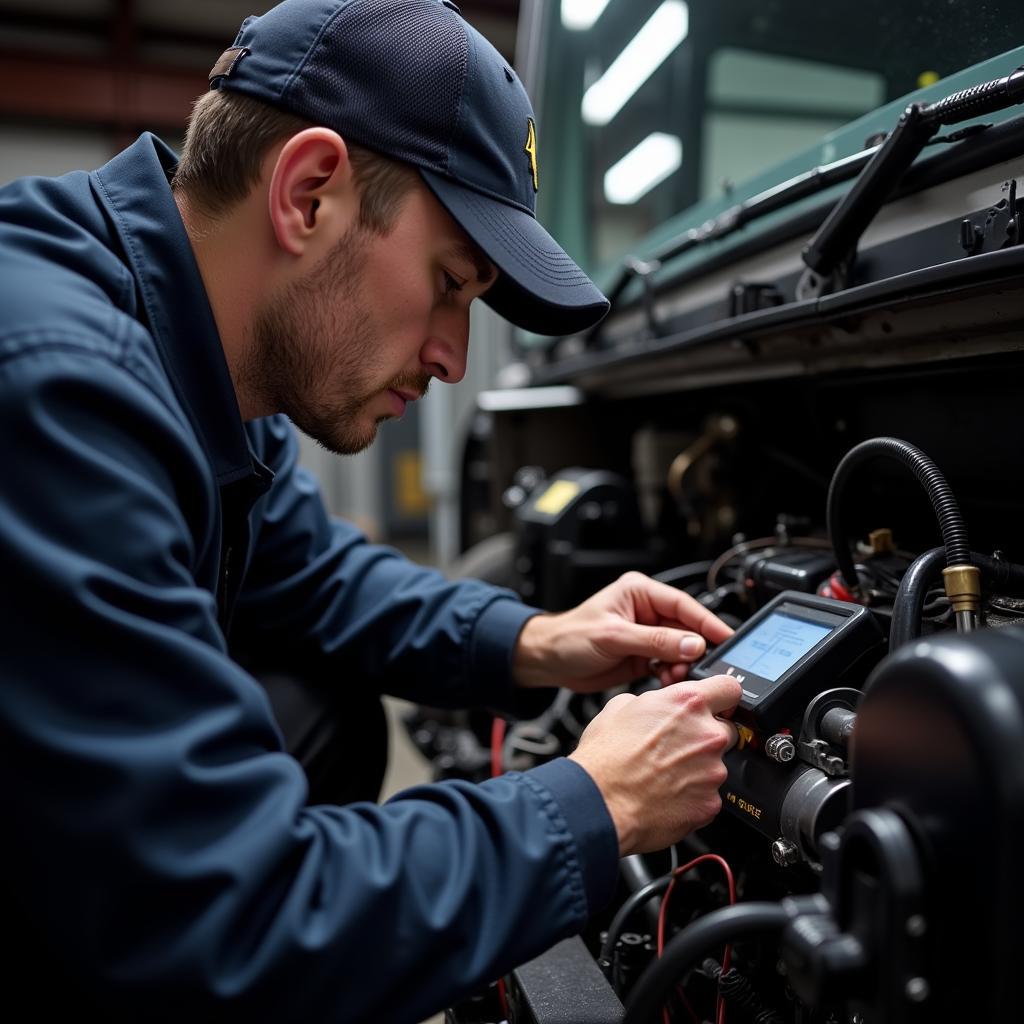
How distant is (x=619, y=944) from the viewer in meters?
0.86

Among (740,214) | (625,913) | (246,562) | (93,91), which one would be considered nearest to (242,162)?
(246,562)

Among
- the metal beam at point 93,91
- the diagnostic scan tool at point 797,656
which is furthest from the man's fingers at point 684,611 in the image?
the metal beam at point 93,91

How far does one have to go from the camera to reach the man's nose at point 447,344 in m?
0.83

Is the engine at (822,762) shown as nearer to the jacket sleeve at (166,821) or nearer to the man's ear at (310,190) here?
the jacket sleeve at (166,821)

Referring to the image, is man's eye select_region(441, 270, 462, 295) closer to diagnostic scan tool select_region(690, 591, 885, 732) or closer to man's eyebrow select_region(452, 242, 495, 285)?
man's eyebrow select_region(452, 242, 495, 285)

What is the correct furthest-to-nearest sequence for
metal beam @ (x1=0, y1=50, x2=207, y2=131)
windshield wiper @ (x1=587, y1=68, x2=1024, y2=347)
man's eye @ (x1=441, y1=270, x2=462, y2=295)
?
metal beam @ (x1=0, y1=50, x2=207, y2=131) → man's eye @ (x1=441, y1=270, x2=462, y2=295) → windshield wiper @ (x1=587, y1=68, x2=1024, y2=347)

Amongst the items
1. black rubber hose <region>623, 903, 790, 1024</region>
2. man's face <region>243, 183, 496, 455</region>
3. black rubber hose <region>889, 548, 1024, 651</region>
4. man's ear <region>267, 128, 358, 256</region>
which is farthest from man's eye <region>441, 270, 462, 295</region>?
black rubber hose <region>623, 903, 790, 1024</region>

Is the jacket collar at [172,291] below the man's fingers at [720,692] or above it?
above

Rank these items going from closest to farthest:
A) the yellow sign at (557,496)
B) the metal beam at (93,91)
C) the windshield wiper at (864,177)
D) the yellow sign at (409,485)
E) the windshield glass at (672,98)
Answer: the windshield wiper at (864,177)
the yellow sign at (557,496)
the windshield glass at (672,98)
the metal beam at (93,91)
the yellow sign at (409,485)

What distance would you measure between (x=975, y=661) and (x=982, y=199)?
48 cm

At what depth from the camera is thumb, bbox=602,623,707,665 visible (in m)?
0.89

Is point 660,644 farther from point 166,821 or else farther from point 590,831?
point 166,821

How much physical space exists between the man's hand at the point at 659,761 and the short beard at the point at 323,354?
38 centimetres

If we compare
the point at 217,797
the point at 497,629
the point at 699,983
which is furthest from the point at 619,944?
the point at 217,797
